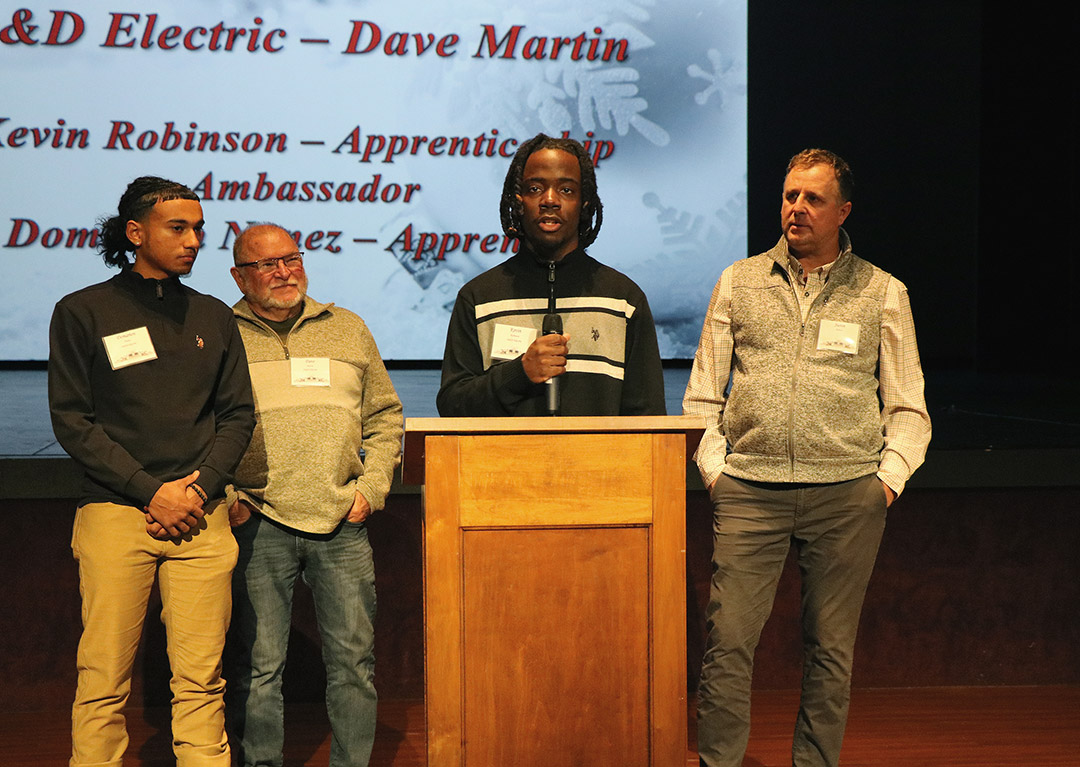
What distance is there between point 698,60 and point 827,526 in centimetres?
318

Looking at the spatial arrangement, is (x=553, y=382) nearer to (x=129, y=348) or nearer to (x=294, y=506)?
(x=294, y=506)

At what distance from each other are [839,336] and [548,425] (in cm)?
93

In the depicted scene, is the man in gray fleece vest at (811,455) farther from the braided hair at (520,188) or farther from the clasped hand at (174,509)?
the clasped hand at (174,509)

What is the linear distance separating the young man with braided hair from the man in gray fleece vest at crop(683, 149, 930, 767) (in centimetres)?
111

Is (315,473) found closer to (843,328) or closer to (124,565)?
(124,565)

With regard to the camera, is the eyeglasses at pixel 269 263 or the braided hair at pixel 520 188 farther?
the eyeglasses at pixel 269 263

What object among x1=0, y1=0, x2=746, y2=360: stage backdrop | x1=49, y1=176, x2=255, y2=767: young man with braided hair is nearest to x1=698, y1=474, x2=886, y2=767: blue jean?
x1=49, y1=176, x2=255, y2=767: young man with braided hair

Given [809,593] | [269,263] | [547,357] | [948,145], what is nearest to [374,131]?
[269,263]

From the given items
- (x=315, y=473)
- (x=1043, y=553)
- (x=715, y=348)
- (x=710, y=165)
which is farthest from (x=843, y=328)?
(x=710, y=165)

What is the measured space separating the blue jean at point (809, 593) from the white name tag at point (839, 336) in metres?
0.30

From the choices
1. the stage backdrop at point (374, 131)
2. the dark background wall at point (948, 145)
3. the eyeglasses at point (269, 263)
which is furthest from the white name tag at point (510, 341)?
the dark background wall at point (948, 145)

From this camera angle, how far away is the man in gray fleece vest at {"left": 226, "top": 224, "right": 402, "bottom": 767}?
254 centimetres

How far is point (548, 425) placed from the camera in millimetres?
1858

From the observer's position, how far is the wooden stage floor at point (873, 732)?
10.0ft
